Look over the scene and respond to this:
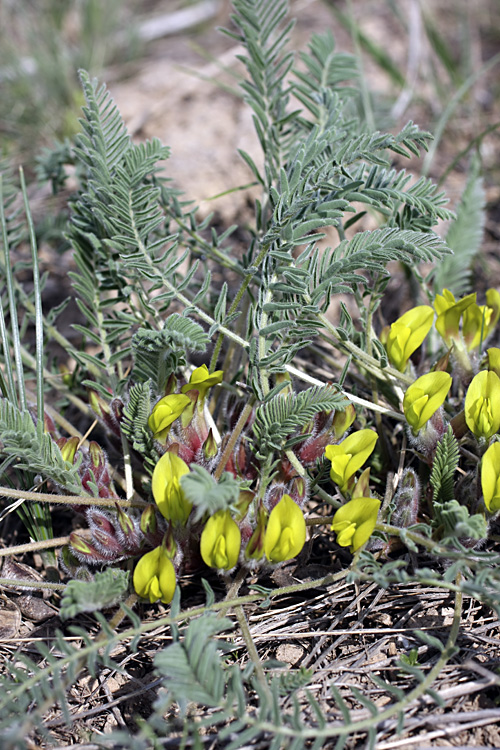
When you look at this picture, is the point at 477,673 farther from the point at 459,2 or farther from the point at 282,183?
the point at 459,2

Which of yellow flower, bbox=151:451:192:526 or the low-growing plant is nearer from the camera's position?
the low-growing plant

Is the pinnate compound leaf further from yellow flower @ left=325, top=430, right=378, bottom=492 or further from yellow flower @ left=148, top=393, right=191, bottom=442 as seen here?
yellow flower @ left=325, top=430, right=378, bottom=492

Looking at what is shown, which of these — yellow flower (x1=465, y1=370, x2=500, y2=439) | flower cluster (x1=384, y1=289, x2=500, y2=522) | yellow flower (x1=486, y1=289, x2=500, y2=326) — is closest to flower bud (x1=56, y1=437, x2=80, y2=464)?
flower cluster (x1=384, y1=289, x2=500, y2=522)

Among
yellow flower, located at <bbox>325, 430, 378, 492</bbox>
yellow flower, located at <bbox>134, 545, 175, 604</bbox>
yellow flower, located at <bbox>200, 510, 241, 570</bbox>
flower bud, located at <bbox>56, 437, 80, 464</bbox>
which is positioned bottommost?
yellow flower, located at <bbox>134, 545, 175, 604</bbox>

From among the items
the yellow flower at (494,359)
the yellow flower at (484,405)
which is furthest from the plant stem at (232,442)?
the yellow flower at (494,359)

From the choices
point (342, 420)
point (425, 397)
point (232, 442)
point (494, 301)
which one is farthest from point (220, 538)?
point (494, 301)

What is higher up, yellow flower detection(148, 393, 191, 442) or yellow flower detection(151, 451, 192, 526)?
yellow flower detection(148, 393, 191, 442)
